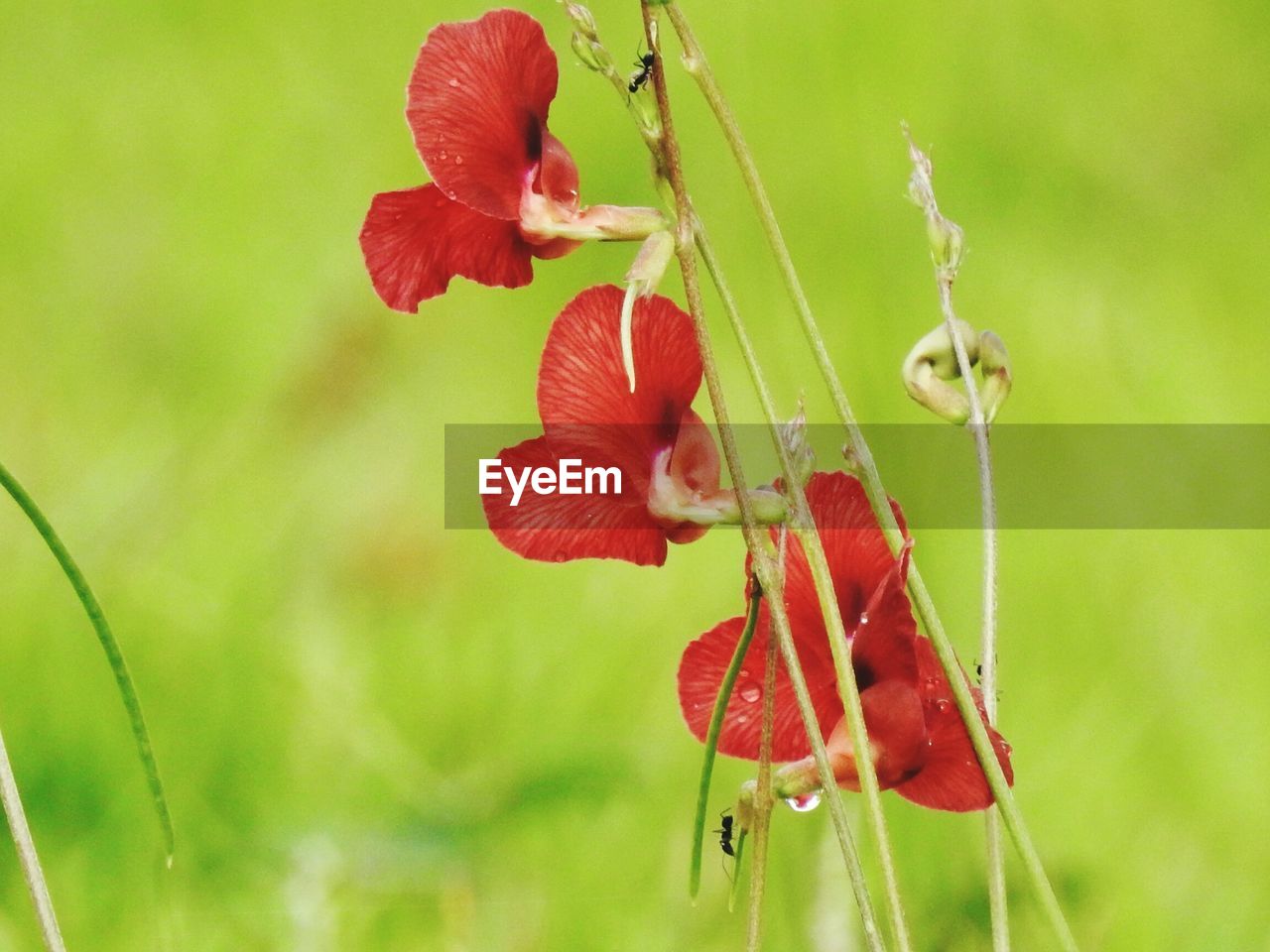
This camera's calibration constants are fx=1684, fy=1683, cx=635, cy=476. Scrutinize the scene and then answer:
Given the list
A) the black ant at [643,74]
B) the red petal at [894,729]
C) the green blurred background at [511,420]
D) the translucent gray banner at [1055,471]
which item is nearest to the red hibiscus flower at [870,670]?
the red petal at [894,729]

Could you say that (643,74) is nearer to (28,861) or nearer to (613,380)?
(613,380)

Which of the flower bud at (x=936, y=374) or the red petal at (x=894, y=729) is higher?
the flower bud at (x=936, y=374)

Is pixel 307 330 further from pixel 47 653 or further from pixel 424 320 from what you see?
pixel 47 653

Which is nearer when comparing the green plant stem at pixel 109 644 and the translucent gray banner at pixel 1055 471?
the green plant stem at pixel 109 644

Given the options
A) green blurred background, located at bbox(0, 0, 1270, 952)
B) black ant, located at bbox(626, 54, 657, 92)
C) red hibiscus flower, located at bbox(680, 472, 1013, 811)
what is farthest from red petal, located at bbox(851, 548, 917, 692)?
green blurred background, located at bbox(0, 0, 1270, 952)

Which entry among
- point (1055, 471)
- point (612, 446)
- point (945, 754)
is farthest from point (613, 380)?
point (1055, 471)

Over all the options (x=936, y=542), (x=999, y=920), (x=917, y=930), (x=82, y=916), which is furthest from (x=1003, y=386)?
(x=936, y=542)

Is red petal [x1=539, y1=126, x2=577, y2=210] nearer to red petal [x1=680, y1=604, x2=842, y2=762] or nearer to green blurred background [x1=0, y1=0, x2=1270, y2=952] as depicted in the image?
red petal [x1=680, y1=604, x2=842, y2=762]

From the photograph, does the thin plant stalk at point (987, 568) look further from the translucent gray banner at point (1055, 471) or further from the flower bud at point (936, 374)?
the translucent gray banner at point (1055, 471)
